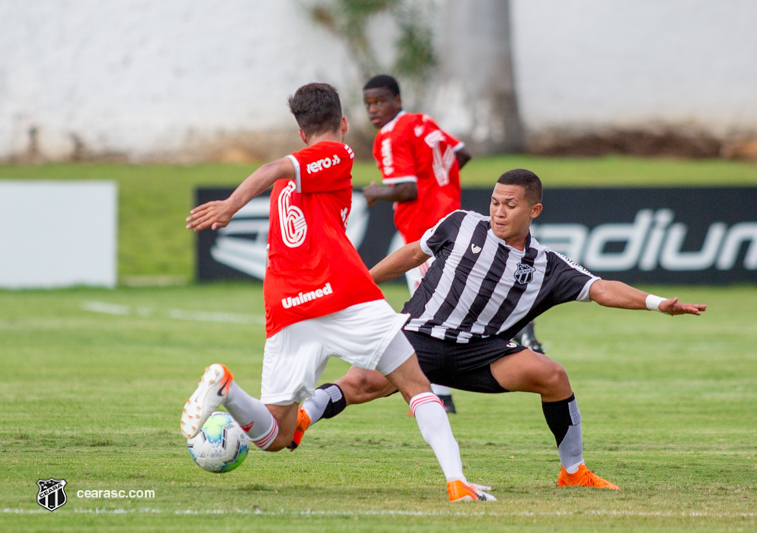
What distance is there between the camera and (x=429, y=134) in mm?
7426

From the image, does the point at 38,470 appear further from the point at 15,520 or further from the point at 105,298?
the point at 105,298

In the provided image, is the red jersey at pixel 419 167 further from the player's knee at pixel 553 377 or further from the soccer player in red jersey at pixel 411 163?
the player's knee at pixel 553 377

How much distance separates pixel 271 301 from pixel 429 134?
3298 mm

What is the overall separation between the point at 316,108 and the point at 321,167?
1.06 feet

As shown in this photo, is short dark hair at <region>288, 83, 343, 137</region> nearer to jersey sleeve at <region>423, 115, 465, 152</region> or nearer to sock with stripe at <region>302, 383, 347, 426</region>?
sock with stripe at <region>302, 383, 347, 426</region>

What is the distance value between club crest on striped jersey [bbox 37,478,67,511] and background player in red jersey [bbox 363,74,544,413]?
3320mm

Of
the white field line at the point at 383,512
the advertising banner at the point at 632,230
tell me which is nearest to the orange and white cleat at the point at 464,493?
the white field line at the point at 383,512

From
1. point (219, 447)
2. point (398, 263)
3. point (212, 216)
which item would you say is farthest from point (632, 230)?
point (212, 216)

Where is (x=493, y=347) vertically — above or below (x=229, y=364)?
above

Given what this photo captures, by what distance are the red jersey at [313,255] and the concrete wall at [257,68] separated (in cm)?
2179

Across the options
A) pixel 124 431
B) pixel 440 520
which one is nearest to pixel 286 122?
pixel 124 431

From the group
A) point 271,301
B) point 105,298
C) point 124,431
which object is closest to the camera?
point 271,301

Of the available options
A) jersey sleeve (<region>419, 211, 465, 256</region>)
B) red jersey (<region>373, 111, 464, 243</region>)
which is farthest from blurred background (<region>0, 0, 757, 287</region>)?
jersey sleeve (<region>419, 211, 465, 256</region>)

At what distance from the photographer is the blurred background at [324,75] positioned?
1022 inches
